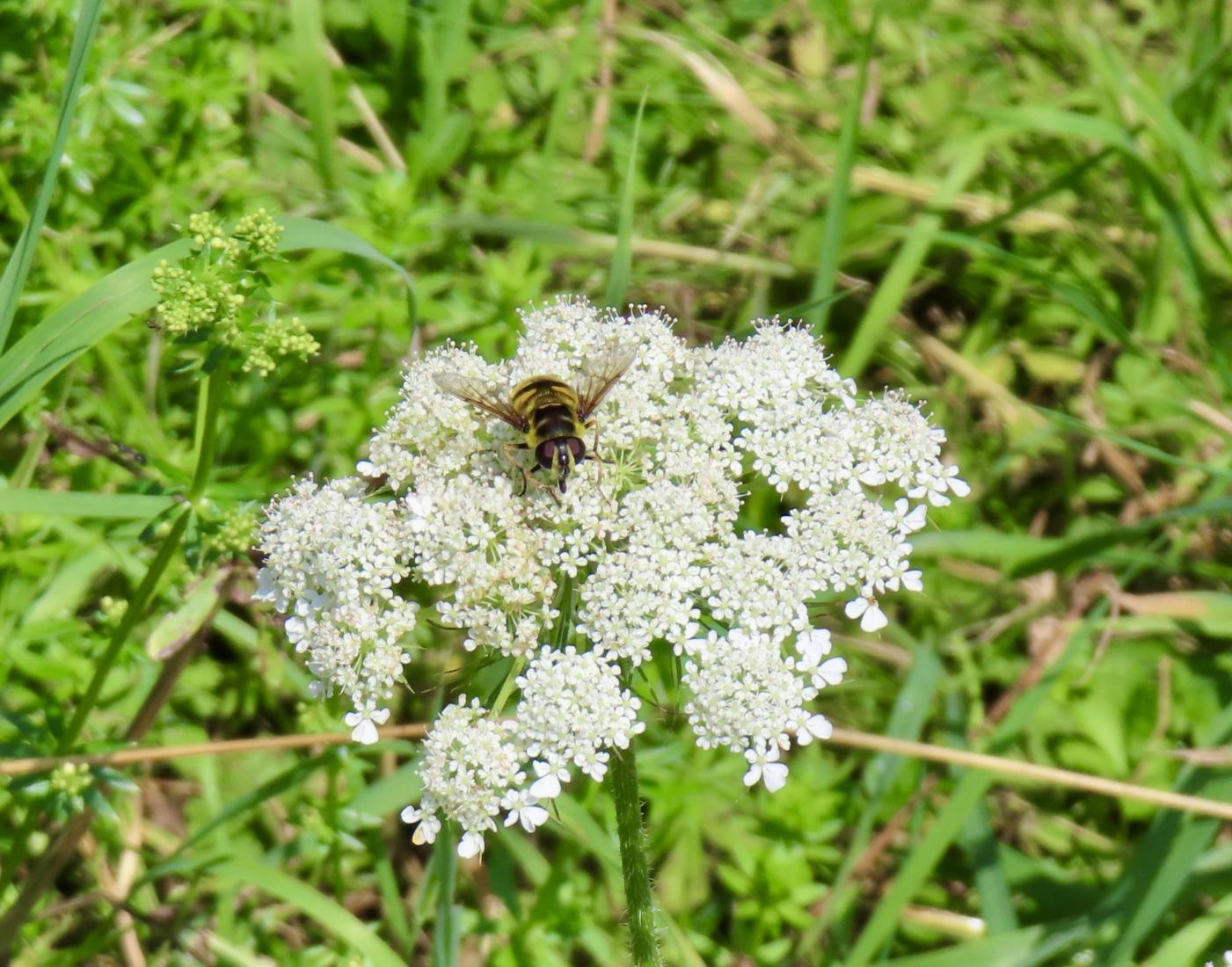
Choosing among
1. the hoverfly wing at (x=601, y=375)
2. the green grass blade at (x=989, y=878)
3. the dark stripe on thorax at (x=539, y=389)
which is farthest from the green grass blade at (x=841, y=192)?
the green grass blade at (x=989, y=878)

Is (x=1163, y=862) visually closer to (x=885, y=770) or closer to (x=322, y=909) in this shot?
(x=885, y=770)

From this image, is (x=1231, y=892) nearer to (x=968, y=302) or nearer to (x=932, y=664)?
(x=932, y=664)

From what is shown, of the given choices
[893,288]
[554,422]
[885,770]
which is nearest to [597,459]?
[554,422]

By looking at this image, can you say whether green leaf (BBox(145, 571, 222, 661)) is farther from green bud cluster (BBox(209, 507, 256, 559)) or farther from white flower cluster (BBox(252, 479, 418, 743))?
white flower cluster (BBox(252, 479, 418, 743))

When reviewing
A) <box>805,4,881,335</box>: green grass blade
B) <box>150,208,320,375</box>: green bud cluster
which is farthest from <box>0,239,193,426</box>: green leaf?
<box>805,4,881,335</box>: green grass blade

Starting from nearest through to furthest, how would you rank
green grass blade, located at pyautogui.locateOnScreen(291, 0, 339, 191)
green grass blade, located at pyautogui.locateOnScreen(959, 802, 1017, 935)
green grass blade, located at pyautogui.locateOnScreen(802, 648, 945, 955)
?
1. green grass blade, located at pyautogui.locateOnScreen(959, 802, 1017, 935)
2. green grass blade, located at pyautogui.locateOnScreen(802, 648, 945, 955)
3. green grass blade, located at pyautogui.locateOnScreen(291, 0, 339, 191)
